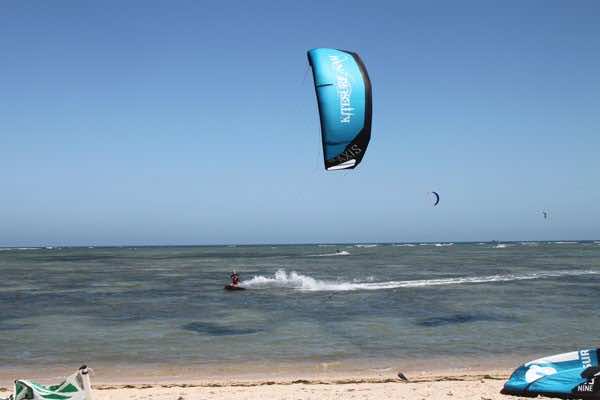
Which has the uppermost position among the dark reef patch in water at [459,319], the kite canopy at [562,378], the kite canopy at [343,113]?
the kite canopy at [343,113]

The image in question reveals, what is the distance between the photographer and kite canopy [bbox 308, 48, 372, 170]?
13977 millimetres

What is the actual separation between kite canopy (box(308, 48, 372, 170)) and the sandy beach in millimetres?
4870

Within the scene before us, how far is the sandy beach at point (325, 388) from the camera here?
12.2m

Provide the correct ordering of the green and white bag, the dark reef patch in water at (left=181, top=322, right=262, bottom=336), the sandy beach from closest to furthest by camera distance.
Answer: the green and white bag, the sandy beach, the dark reef patch in water at (left=181, top=322, right=262, bottom=336)

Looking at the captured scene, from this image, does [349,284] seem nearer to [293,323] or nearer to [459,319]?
[459,319]

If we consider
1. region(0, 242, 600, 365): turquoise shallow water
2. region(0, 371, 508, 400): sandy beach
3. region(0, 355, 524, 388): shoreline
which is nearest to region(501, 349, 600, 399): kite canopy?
region(0, 371, 508, 400): sandy beach

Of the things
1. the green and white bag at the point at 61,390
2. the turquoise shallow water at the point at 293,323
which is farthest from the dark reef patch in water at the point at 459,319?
the green and white bag at the point at 61,390

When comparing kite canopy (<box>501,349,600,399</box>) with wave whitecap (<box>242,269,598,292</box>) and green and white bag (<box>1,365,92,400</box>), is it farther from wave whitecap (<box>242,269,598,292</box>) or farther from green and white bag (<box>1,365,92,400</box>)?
wave whitecap (<box>242,269,598,292</box>)

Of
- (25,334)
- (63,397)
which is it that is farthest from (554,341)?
(25,334)

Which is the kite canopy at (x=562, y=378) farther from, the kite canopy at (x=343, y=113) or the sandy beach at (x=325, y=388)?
the kite canopy at (x=343, y=113)

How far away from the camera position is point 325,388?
42.3ft

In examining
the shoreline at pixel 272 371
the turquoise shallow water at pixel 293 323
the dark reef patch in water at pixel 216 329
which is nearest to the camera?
the shoreline at pixel 272 371

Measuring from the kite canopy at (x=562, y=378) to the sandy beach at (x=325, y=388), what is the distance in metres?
0.65

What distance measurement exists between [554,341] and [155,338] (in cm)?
1284
